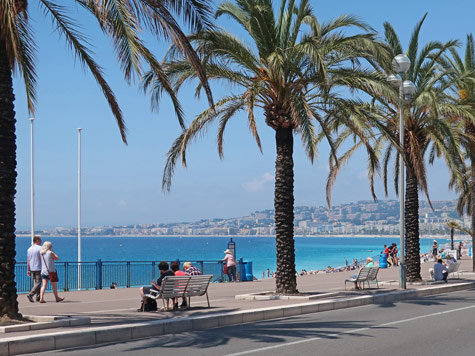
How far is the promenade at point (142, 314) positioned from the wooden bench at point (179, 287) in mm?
391

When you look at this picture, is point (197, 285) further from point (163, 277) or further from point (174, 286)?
point (163, 277)

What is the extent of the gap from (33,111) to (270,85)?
683cm

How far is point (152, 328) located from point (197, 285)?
3381 millimetres

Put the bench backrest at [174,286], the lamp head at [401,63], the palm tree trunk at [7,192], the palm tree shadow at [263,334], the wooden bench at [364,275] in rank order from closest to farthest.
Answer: the palm tree shadow at [263,334] → the palm tree trunk at [7,192] → the bench backrest at [174,286] → the wooden bench at [364,275] → the lamp head at [401,63]

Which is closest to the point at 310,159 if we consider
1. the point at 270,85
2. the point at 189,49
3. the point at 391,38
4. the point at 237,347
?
the point at 270,85

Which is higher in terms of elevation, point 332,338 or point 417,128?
point 417,128

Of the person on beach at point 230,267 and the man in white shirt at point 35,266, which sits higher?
the man in white shirt at point 35,266

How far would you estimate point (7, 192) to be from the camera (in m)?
12.5

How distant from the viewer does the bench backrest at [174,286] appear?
1497cm

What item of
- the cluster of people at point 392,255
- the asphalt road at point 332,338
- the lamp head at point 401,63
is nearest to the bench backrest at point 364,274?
the asphalt road at point 332,338

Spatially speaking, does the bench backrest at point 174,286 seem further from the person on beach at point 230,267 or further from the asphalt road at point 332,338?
the person on beach at point 230,267

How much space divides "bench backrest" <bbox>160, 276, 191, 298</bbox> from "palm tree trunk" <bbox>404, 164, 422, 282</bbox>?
12179 millimetres

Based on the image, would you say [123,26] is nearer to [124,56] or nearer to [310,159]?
[124,56]

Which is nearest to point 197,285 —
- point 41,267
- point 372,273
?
point 41,267
